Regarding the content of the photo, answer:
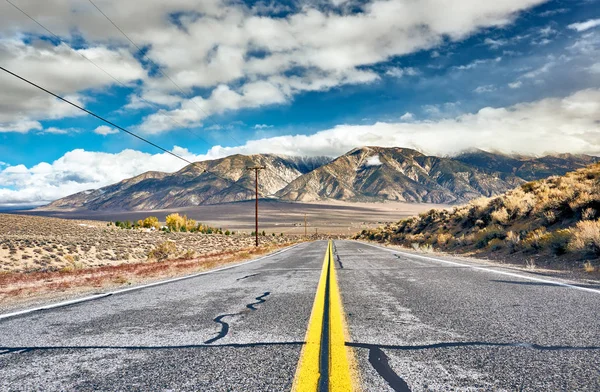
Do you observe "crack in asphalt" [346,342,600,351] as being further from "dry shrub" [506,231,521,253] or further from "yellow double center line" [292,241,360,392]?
"dry shrub" [506,231,521,253]

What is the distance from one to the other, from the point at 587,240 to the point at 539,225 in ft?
21.6

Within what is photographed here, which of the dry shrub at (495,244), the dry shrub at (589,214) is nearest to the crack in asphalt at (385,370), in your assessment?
the dry shrub at (589,214)

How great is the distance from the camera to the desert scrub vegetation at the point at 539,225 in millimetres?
11758

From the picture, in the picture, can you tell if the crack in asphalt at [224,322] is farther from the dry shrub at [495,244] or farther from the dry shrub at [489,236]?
the dry shrub at [489,236]

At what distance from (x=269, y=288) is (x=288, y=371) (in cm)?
468

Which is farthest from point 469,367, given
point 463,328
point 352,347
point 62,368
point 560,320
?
point 62,368

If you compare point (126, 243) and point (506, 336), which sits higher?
point (506, 336)

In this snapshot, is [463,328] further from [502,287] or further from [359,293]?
[502,287]

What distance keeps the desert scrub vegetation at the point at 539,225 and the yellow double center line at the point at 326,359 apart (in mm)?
Result: 8907

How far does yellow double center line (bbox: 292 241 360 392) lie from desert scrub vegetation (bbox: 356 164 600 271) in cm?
891

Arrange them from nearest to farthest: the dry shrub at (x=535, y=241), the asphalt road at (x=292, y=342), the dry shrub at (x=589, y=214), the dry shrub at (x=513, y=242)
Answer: the asphalt road at (x=292, y=342) < the dry shrub at (x=535, y=241) < the dry shrub at (x=589, y=214) < the dry shrub at (x=513, y=242)

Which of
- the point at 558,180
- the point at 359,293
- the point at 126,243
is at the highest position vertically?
the point at 558,180

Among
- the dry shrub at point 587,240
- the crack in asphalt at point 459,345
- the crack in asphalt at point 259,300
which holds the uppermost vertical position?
the dry shrub at point 587,240

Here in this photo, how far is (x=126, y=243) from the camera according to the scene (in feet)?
128
